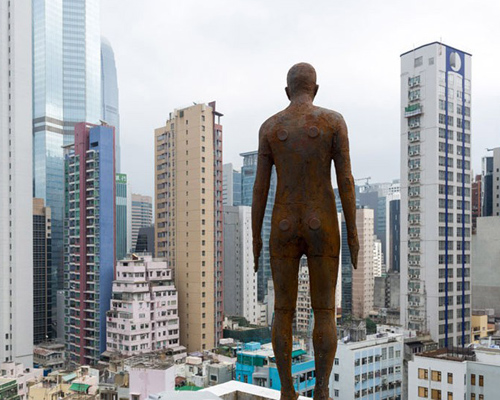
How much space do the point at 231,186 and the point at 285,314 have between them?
90.1m

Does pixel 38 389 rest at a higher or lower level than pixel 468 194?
lower

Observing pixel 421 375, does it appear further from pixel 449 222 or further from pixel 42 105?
pixel 42 105

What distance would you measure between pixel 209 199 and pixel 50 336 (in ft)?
75.1

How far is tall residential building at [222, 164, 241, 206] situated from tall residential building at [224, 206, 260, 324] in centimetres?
4140

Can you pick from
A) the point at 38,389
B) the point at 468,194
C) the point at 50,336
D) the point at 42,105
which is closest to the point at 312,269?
→ the point at 38,389

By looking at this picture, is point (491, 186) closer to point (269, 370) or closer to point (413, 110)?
point (413, 110)

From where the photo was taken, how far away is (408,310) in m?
31.9

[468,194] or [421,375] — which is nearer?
[421,375]

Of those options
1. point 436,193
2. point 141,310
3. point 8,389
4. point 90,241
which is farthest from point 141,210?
point 8,389

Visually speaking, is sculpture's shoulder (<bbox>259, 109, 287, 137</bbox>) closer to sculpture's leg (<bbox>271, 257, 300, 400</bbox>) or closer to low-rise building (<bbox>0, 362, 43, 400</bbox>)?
sculpture's leg (<bbox>271, 257, 300, 400</bbox>)

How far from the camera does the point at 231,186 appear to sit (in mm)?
94688

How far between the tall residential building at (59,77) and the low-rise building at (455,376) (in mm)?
68493

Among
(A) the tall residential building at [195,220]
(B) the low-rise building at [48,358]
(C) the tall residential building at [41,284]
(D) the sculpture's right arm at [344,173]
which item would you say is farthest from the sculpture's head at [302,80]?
(C) the tall residential building at [41,284]

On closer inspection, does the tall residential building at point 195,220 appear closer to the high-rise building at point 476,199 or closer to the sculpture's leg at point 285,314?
the sculpture's leg at point 285,314
